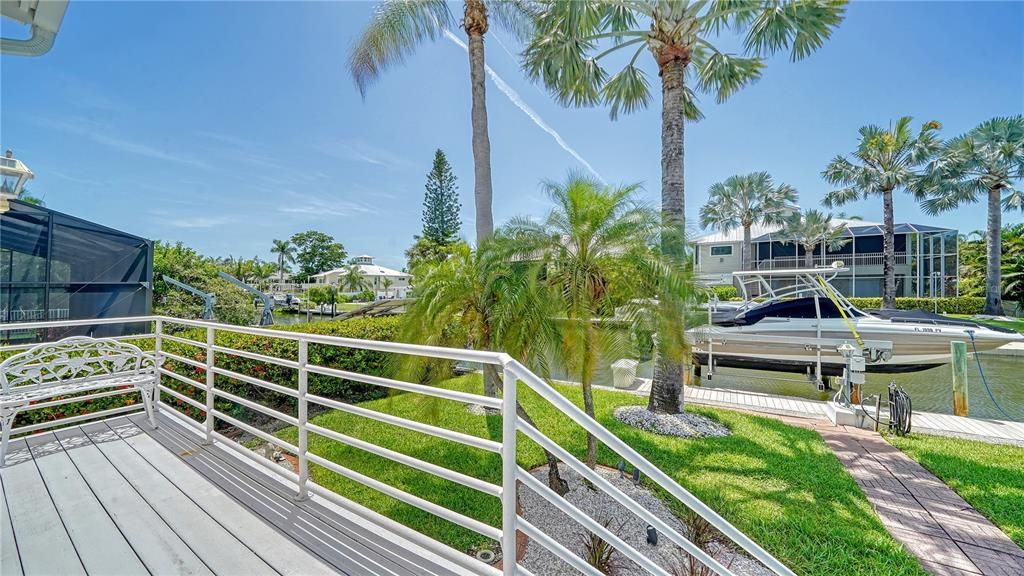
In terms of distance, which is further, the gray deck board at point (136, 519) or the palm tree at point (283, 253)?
the palm tree at point (283, 253)

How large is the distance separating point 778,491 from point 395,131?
14.9 meters

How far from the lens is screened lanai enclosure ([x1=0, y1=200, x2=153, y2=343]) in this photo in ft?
21.7

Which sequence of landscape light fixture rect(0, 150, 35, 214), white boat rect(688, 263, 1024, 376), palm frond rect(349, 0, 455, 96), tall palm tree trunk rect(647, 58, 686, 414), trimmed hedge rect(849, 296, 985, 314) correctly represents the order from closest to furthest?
landscape light fixture rect(0, 150, 35, 214) → tall palm tree trunk rect(647, 58, 686, 414) → white boat rect(688, 263, 1024, 376) → palm frond rect(349, 0, 455, 96) → trimmed hedge rect(849, 296, 985, 314)

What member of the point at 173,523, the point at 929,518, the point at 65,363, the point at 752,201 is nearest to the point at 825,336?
the point at 929,518

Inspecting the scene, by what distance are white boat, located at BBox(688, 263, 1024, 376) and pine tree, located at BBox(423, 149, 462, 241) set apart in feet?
86.2

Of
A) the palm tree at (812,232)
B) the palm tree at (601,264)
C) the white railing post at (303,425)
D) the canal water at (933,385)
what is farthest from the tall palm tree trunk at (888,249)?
the white railing post at (303,425)

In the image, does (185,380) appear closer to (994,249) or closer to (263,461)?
(263,461)

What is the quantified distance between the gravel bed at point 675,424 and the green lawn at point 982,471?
1.84 m

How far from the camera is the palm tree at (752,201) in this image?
24.6 meters

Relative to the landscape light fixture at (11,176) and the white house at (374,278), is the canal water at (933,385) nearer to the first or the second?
the landscape light fixture at (11,176)

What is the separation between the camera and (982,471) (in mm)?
3820

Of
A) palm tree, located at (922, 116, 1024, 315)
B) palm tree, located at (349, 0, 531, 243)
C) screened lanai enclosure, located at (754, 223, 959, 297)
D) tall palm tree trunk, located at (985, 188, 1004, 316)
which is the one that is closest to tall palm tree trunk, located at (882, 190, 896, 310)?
palm tree, located at (922, 116, 1024, 315)

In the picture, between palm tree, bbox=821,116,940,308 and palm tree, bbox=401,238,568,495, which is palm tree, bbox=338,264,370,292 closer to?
palm tree, bbox=821,116,940,308

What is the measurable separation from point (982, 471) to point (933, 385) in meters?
6.22
